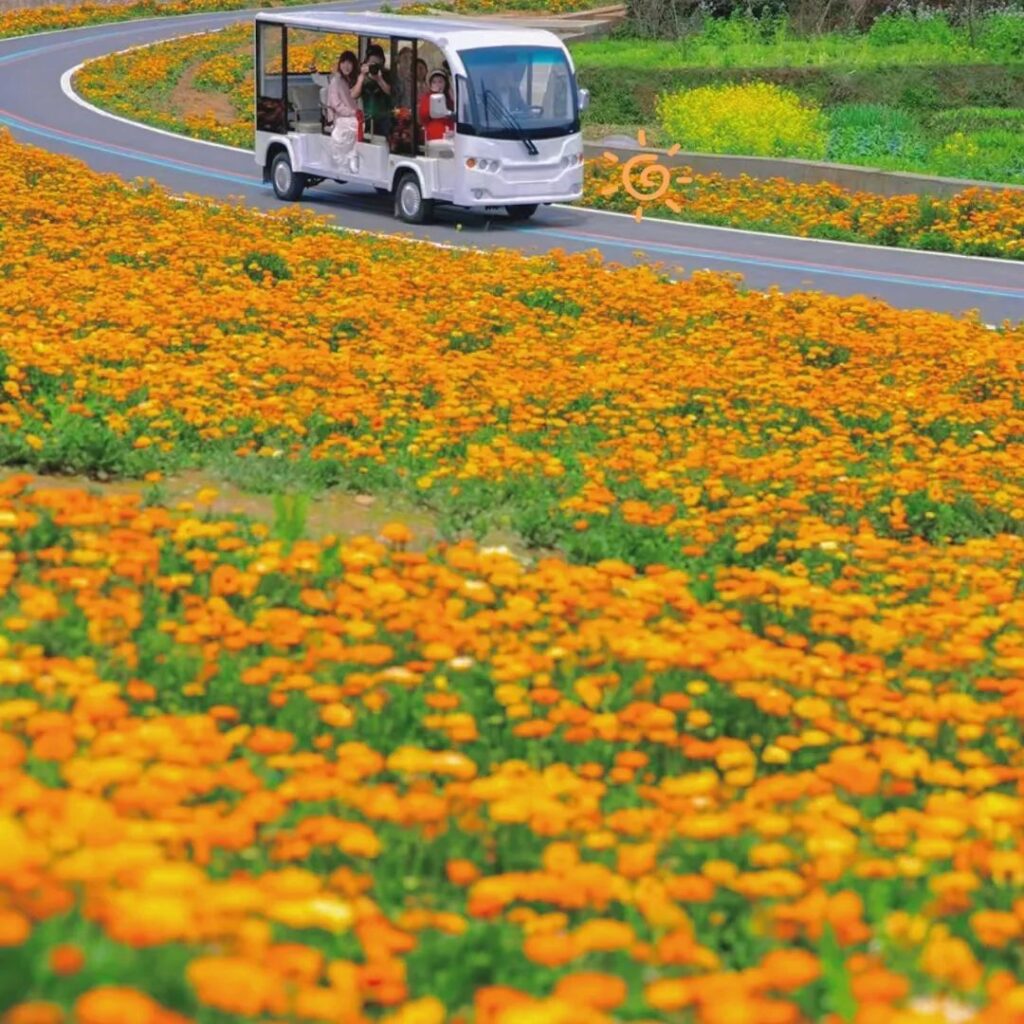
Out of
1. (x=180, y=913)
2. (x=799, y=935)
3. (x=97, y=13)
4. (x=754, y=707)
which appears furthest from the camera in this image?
(x=97, y=13)

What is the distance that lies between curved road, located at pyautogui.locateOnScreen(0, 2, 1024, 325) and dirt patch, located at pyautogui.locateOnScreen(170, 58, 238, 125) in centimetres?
502

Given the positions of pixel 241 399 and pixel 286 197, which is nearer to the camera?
pixel 241 399

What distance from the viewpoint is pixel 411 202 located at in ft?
77.6

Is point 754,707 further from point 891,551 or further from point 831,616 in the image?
point 891,551

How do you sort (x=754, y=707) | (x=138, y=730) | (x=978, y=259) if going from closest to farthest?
(x=138, y=730) → (x=754, y=707) → (x=978, y=259)

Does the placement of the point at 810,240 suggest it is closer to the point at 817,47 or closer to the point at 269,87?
the point at 269,87

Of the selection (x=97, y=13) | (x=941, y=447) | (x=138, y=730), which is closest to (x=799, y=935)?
(x=138, y=730)

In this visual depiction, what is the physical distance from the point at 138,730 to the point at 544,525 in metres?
4.14

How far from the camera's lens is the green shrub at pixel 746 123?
29641mm

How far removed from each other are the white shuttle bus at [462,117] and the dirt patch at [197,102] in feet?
53.2

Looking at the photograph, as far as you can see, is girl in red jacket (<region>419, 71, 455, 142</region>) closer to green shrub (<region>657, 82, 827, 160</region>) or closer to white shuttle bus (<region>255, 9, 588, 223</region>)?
white shuttle bus (<region>255, 9, 588, 223</region>)

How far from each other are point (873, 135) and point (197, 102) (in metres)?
17.6

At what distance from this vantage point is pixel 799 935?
168 inches

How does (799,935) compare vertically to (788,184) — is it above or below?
above
